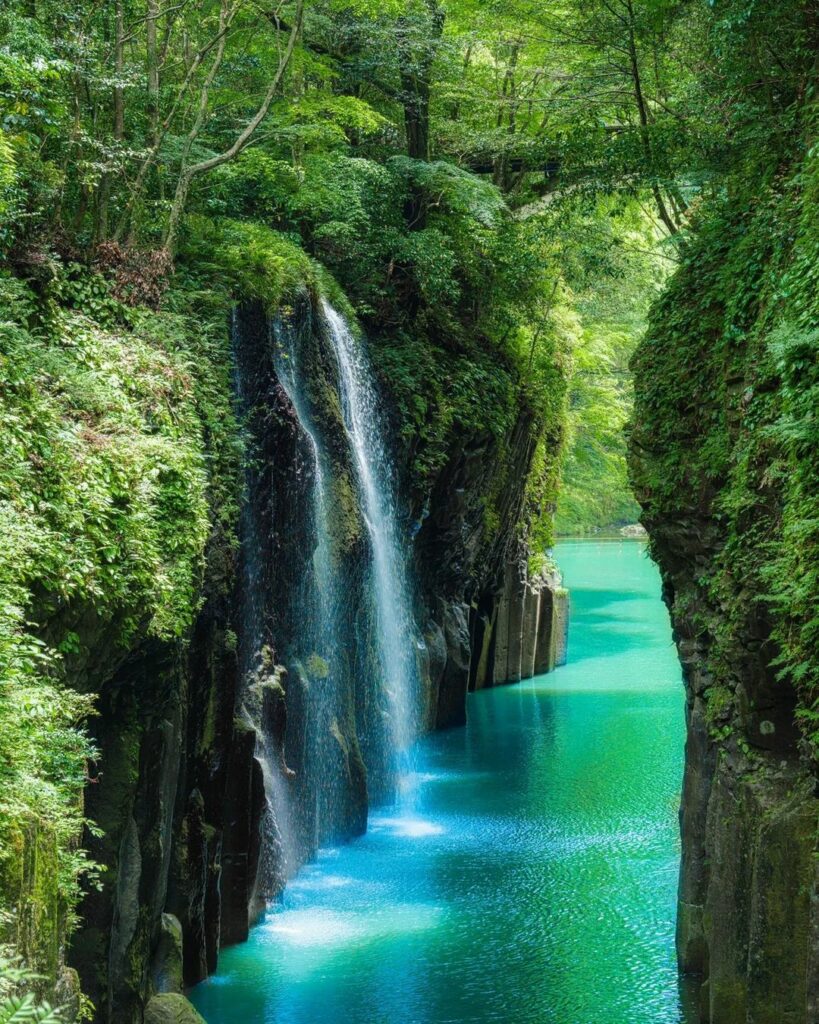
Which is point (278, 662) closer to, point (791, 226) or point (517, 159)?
point (791, 226)

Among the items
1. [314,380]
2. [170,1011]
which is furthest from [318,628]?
[170,1011]

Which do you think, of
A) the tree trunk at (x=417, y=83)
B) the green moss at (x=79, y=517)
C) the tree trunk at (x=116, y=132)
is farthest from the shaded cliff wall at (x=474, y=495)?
the green moss at (x=79, y=517)

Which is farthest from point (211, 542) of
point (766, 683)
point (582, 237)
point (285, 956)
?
point (582, 237)

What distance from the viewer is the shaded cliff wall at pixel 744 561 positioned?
8227mm

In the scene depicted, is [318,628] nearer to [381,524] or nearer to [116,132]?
[381,524]

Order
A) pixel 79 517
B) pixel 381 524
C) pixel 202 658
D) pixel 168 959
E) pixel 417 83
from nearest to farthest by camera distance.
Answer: pixel 79 517 < pixel 168 959 < pixel 202 658 < pixel 381 524 < pixel 417 83

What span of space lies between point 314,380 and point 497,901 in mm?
7538

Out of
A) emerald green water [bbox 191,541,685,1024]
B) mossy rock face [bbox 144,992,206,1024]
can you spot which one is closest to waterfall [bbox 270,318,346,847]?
emerald green water [bbox 191,541,685,1024]

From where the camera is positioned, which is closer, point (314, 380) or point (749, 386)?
point (749, 386)

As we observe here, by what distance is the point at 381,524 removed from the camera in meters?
19.0

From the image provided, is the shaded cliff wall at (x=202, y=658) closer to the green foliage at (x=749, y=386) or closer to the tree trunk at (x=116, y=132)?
the tree trunk at (x=116, y=132)

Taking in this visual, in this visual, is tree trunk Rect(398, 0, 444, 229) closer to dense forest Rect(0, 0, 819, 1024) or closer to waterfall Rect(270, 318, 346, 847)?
dense forest Rect(0, 0, 819, 1024)

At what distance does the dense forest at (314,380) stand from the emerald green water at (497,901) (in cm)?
82

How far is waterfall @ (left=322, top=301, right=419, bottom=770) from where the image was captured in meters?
18.0
